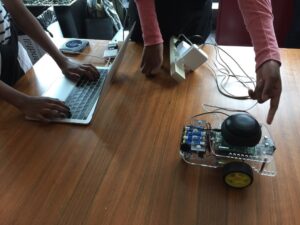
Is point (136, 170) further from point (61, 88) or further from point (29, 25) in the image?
point (29, 25)

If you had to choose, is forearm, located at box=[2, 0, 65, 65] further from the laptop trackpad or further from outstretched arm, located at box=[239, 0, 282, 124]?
Answer: outstretched arm, located at box=[239, 0, 282, 124]

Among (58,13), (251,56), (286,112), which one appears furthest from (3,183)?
(58,13)

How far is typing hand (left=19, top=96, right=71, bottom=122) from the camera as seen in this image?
78 centimetres

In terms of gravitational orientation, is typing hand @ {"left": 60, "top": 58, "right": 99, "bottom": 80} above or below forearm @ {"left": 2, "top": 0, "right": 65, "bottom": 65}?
below

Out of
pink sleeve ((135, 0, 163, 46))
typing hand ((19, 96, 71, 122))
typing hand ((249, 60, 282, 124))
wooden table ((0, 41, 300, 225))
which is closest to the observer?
wooden table ((0, 41, 300, 225))

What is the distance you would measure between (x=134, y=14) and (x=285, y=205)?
2.74 feet

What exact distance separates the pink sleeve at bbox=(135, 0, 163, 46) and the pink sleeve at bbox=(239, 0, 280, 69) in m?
0.27

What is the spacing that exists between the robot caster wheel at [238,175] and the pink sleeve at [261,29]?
29cm

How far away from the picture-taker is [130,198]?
58cm

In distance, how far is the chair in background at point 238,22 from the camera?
1.41 meters

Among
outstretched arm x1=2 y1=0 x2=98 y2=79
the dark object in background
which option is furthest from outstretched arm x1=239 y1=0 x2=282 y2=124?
the dark object in background

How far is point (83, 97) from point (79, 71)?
0.12m

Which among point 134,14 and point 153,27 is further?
point 134,14

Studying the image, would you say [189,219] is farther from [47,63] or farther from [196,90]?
[47,63]
